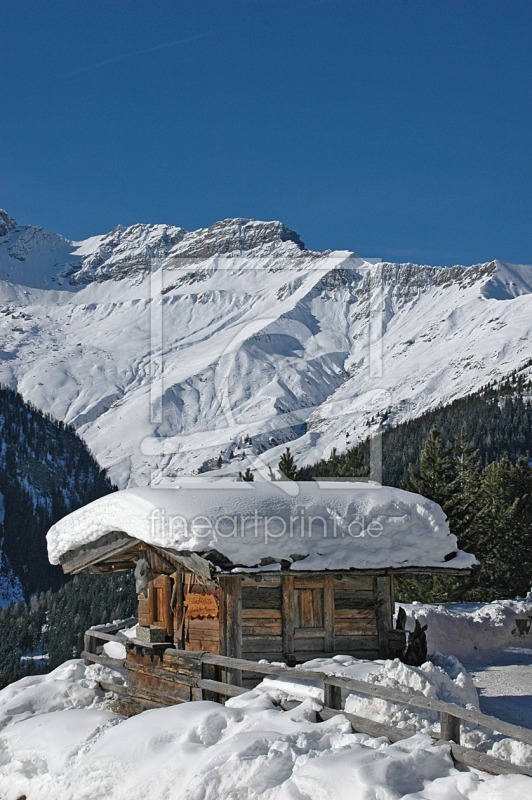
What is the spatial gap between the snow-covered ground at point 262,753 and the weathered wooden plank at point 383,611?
116 cm

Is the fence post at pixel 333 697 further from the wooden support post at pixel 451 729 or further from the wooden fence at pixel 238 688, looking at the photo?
the wooden support post at pixel 451 729

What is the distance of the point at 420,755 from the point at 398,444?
114759 millimetres

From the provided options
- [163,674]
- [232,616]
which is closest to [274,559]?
[232,616]

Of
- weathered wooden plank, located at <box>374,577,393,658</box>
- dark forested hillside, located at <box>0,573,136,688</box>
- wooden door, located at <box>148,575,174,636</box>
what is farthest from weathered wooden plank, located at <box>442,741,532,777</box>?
dark forested hillside, located at <box>0,573,136,688</box>

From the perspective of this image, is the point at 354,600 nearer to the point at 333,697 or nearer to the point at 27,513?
the point at 333,697

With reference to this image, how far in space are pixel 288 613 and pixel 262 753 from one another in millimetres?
4578

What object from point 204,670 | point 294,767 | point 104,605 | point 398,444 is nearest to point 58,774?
point 204,670

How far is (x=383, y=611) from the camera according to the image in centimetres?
1433

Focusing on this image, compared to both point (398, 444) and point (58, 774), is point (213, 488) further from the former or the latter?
point (398, 444)

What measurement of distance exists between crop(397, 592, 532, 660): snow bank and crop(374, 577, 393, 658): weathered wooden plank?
302 inches

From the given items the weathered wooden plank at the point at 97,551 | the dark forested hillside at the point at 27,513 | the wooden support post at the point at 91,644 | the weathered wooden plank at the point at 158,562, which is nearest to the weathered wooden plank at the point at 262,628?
the weathered wooden plank at the point at 158,562

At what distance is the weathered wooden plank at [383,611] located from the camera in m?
14.2

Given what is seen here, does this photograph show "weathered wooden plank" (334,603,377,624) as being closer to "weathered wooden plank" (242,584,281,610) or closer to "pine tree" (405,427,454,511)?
"weathered wooden plank" (242,584,281,610)

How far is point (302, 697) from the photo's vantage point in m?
10.6
